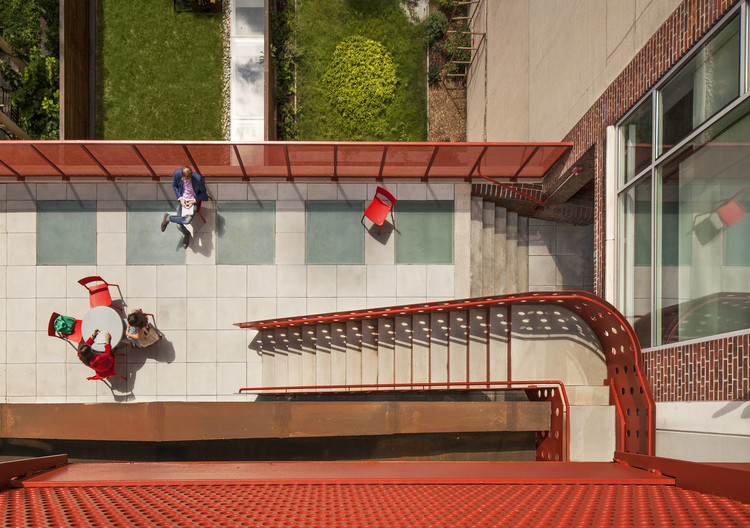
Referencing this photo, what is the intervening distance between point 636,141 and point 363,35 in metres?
8.17

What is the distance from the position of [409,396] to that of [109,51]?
11856 mm

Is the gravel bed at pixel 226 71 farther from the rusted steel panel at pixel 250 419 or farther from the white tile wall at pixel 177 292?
the rusted steel panel at pixel 250 419

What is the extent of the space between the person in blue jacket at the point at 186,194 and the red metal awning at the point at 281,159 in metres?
0.42

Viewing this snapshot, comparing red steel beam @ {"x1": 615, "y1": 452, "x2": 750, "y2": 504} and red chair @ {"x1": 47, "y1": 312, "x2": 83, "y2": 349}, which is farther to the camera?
red chair @ {"x1": 47, "y1": 312, "x2": 83, "y2": 349}

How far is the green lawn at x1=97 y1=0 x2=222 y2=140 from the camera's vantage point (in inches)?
472

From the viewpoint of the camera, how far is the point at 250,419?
7109mm

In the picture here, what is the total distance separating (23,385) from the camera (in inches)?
403

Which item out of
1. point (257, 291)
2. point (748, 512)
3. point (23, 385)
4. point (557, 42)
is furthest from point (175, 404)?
point (557, 42)

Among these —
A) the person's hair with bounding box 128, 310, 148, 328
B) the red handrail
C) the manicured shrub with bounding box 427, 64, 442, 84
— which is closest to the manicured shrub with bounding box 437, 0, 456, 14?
the manicured shrub with bounding box 427, 64, 442, 84

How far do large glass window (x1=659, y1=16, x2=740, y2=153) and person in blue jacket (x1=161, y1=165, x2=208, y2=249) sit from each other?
8.41m

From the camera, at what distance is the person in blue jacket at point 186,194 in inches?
366

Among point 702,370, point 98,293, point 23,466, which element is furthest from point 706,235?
point 98,293

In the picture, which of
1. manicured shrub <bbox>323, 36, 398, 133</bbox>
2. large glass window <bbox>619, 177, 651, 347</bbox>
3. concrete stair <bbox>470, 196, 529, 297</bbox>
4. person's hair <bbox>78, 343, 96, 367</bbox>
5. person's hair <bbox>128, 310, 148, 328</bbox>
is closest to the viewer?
large glass window <bbox>619, 177, 651, 347</bbox>

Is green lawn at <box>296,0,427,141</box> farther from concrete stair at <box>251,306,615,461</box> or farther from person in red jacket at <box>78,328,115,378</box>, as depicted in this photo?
person in red jacket at <box>78,328,115,378</box>
